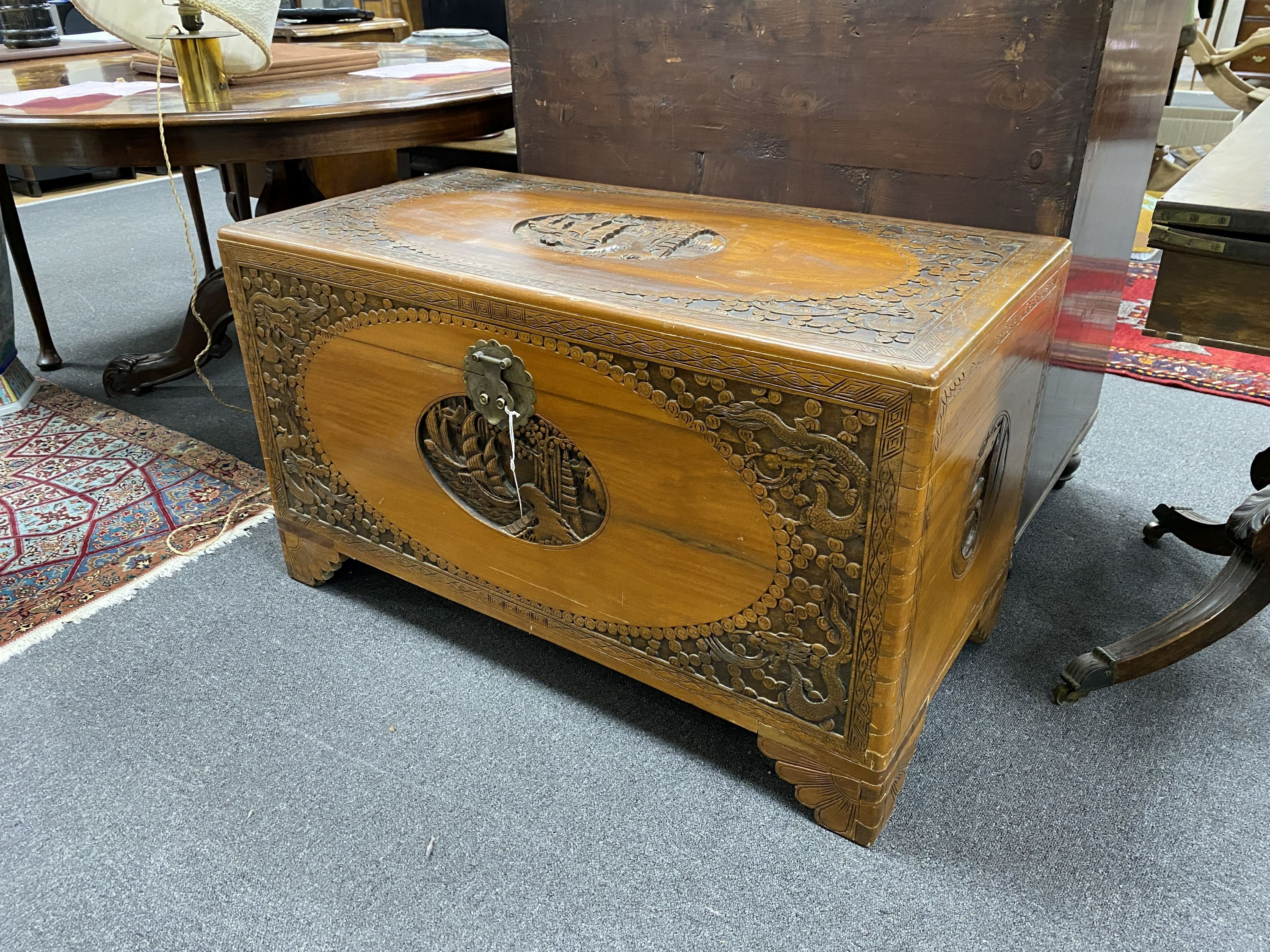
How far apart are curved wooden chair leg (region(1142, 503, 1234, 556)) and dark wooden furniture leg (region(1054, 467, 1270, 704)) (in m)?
0.26

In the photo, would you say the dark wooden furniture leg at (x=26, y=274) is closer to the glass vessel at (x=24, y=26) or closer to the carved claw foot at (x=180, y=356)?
the carved claw foot at (x=180, y=356)

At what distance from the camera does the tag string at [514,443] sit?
3.79 feet

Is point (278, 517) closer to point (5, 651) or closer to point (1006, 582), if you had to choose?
point (5, 651)

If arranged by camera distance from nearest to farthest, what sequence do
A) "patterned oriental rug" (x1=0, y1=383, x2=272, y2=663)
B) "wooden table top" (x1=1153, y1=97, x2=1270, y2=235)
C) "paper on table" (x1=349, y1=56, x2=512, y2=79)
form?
"wooden table top" (x1=1153, y1=97, x2=1270, y2=235), "patterned oriental rug" (x1=0, y1=383, x2=272, y2=663), "paper on table" (x1=349, y1=56, x2=512, y2=79)

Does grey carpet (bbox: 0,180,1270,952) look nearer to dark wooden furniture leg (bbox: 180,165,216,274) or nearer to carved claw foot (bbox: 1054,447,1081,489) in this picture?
carved claw foot (bbox: 1054,447,1081,489)

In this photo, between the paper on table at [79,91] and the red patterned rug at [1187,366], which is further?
the red patterned rug at [1187,366]

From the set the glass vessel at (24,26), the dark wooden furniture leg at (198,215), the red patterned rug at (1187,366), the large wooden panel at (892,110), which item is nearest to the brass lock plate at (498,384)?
the large wooden panel at (892,110)

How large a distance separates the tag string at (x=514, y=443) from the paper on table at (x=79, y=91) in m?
1.27

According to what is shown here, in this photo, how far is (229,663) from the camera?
1.43 m

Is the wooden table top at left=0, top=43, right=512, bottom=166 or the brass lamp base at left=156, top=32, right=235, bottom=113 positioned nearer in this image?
the wooden table top at left=0, top=43, right=512, bottom=166

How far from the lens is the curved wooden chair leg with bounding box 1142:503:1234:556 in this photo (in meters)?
1.56

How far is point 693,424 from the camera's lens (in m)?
1.01

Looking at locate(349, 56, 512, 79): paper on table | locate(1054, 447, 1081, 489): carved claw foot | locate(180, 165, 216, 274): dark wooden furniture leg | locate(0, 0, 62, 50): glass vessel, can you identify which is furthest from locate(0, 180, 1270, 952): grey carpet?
locate(0, 0, 62, 50): glass vessel

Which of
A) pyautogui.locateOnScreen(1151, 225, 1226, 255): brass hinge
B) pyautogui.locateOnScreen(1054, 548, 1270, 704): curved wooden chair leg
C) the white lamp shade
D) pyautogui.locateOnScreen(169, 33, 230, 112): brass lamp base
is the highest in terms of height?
the white lamp shade
